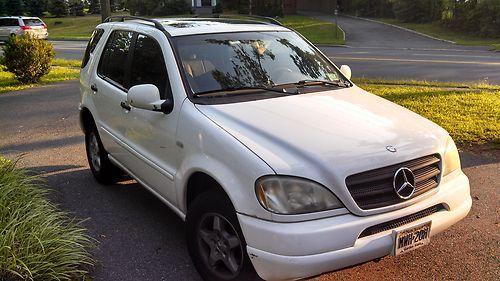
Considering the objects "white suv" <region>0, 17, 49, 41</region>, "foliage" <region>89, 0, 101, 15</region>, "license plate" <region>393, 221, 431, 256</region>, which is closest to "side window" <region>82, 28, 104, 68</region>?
"license plate" <region>393, 221, 431, 256</region>

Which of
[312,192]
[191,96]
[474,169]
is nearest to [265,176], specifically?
[312,192]

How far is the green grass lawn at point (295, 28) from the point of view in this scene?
28656 mm

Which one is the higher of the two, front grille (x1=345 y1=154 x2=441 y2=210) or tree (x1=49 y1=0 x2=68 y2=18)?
tree (x1=49 y1=0 x2=68 y2=18)

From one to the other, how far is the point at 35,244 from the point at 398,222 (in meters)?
2.39

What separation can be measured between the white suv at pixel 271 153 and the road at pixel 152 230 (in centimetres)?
44

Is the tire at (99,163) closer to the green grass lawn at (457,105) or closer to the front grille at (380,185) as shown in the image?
the front grille at (380,185)

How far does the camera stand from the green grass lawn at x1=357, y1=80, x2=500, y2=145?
686cm

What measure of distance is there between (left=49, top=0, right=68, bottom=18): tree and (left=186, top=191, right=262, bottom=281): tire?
2274 inches

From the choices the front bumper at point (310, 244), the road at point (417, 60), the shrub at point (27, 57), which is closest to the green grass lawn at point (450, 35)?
the road at point (417, 60)

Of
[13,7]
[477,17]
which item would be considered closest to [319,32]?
[477,17]

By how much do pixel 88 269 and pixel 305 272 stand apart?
1.77 metres

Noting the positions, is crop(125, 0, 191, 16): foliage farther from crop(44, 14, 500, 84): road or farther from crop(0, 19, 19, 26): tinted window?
crop(44, 14, 500, 84): road

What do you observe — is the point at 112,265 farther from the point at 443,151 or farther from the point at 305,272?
the point at 443,151

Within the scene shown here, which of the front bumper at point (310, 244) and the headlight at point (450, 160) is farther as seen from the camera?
the headlight at point (450, 160)
